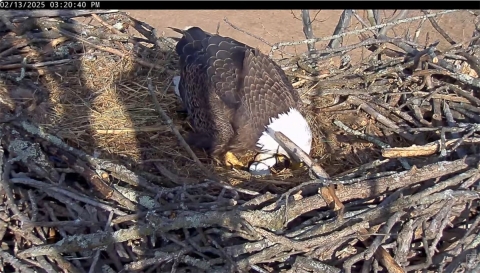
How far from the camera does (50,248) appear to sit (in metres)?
2.24

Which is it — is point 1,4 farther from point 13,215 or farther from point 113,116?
point 13,215

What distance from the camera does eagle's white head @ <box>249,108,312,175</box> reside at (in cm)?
298

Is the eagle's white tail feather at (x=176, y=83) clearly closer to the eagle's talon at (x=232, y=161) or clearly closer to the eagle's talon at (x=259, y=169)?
the eagle's talon at (x=232, y=161)

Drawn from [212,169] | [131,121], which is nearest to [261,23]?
[131,121]

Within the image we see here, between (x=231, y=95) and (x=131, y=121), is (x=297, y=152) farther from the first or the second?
(x=131, y=121)

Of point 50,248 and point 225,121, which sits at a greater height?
point 225,121

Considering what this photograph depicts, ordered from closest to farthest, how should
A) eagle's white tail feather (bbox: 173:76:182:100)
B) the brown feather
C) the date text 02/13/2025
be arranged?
the brown feather < the date text 02/13/2025 < eagle's white tail feather (bbox: 173:76:182:100)

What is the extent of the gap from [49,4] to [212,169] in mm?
1486

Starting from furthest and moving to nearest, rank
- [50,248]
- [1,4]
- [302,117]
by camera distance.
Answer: [1,4], [302,117], [50,248]

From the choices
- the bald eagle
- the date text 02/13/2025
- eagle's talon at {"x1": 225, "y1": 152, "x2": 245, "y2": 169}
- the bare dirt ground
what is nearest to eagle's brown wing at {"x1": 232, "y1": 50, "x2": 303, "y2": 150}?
the bald eagle

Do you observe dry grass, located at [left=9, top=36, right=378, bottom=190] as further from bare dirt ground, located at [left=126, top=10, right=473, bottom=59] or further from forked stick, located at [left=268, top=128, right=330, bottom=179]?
bare dirt ground, located at [left=126, top=10, right=473, bottom=59]

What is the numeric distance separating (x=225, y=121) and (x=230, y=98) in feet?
0.42

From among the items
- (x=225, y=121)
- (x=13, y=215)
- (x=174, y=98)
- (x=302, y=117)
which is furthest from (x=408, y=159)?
(x=13, y=215)

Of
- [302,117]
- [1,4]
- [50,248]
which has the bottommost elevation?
[50,248]
